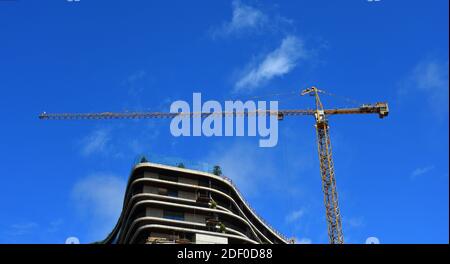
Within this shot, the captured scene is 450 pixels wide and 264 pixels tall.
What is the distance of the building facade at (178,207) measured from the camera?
90.3 metres

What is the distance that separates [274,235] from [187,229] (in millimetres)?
32078

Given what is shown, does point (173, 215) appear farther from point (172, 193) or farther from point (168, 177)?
point (168, 177)

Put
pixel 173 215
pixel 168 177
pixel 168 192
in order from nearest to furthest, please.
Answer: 1. pixel 173 215
2. pixel 168 192
3. pixel 168 177

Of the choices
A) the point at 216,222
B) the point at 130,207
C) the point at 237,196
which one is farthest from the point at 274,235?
the point at 130,207

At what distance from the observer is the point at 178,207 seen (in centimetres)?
9244

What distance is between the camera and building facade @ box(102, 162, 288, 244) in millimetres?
90312

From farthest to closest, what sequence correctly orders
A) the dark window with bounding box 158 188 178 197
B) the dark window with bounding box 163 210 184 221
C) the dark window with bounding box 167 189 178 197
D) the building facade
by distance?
the dark window with bounding box 167 189 178 197, the dark window with bounding box 158 188 178 197, the dark window with bounding box 163 210 184 221, the building facade

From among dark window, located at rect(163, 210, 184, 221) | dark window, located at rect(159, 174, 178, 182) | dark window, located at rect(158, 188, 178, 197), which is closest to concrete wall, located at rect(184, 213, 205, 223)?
dark window, located at rect(163, 210, 184, 221)

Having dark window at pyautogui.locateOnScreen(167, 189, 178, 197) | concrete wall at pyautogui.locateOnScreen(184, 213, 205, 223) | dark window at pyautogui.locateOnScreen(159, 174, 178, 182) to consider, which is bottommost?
concrete wall at pyautogui.locateOnScreen(184, 213, 205, 223)

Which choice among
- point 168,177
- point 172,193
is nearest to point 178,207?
point 172,193

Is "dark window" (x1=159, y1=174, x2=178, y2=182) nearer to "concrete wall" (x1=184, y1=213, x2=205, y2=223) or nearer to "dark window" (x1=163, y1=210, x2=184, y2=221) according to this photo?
"dark window" (x1=163, y1=210, x2=184, y2=221)

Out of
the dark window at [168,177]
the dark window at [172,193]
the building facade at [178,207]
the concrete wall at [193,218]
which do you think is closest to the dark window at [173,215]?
the building facade at [178,207]

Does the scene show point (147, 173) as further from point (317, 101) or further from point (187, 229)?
point (317, 101)

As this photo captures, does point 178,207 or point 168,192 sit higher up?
point 168,192
